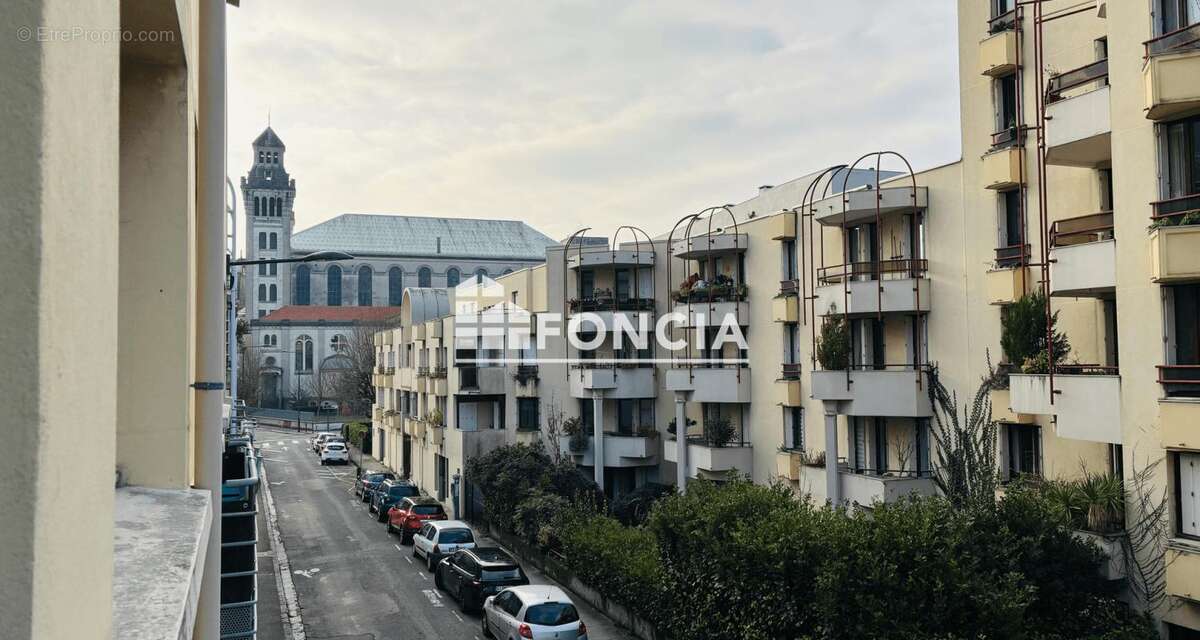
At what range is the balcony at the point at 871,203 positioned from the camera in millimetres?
21062

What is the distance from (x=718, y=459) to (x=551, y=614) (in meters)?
9.25

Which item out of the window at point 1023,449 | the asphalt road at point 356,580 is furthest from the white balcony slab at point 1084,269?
the asphalt road at point 356,580

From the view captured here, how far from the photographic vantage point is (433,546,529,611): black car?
2306 cm

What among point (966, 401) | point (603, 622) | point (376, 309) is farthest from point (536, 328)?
point (376, 309)

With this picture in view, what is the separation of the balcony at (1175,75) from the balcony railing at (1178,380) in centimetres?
370

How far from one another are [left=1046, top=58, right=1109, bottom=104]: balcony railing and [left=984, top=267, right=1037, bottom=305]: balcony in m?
3.80

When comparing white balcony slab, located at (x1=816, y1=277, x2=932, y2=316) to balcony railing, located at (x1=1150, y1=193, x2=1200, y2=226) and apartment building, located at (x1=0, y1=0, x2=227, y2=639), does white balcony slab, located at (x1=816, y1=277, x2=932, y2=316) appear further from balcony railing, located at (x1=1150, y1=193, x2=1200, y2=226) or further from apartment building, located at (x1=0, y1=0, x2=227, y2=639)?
apartment building, located at (x1=0, y1=0, x2=227, y2=639)

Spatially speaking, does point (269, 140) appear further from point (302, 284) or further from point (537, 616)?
point (537, 616)

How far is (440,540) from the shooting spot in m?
28.0

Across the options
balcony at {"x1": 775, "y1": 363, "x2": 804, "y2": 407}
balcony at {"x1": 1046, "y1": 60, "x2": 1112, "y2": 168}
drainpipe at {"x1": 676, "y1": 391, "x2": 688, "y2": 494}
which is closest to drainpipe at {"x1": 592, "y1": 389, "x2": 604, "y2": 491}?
drainpipe at {"x1": 676, "y1": 391, "x2": 688, "y2": 494}

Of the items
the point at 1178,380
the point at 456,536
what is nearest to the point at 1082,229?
the point at 1178,380

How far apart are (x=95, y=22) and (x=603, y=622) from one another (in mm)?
22236

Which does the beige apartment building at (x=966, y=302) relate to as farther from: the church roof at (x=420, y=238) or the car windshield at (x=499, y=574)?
the church roof at (x=420, y=238)

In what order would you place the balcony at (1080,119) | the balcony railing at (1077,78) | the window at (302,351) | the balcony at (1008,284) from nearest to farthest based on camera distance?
the balcony at (1080,119)
the balcony railing at (1077,78)
the balcony at (1008,284)
the window at (302,351)
